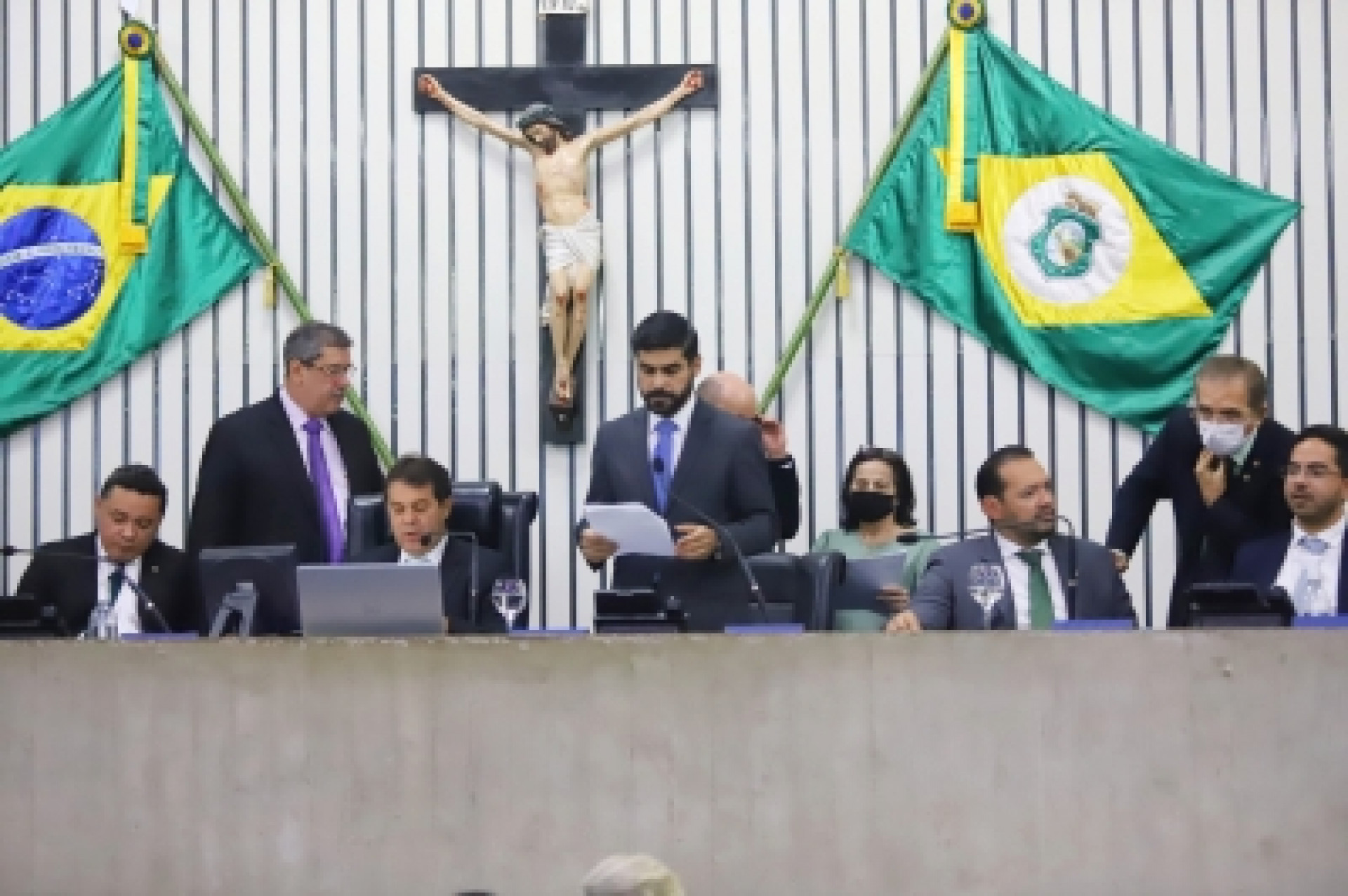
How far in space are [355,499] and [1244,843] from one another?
8.48ft

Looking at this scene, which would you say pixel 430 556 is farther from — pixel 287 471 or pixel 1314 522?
pixel 1314 522

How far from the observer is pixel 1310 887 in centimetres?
501

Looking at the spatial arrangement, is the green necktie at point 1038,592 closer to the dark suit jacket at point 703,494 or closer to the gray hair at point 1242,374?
the dark suit jacket at point 703,494

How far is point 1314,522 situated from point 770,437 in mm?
2009

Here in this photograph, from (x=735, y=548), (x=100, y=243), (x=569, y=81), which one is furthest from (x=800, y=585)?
(x=100, y=243)

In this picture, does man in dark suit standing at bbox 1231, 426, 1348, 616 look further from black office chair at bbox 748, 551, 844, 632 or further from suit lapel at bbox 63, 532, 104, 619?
suit lapel at bbox 63, 532, 104, 619

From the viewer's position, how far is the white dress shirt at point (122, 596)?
668cm

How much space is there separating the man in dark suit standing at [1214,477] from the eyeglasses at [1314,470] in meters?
0.41

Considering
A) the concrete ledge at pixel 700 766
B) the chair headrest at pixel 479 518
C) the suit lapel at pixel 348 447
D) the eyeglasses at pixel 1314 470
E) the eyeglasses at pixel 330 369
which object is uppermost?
the eyeglasses at pixel 330 369

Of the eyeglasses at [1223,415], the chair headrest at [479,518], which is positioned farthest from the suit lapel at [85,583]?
the eyeglasses at [1223,415]

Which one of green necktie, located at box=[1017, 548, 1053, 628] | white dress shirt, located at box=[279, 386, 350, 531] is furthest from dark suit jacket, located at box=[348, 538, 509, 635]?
green necktie, located at box=[1017, 548, 1053, 628]

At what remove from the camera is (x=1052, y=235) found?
8703mm

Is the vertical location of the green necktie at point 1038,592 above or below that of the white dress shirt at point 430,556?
below

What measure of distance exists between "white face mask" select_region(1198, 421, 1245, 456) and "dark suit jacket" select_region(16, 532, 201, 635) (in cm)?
265
